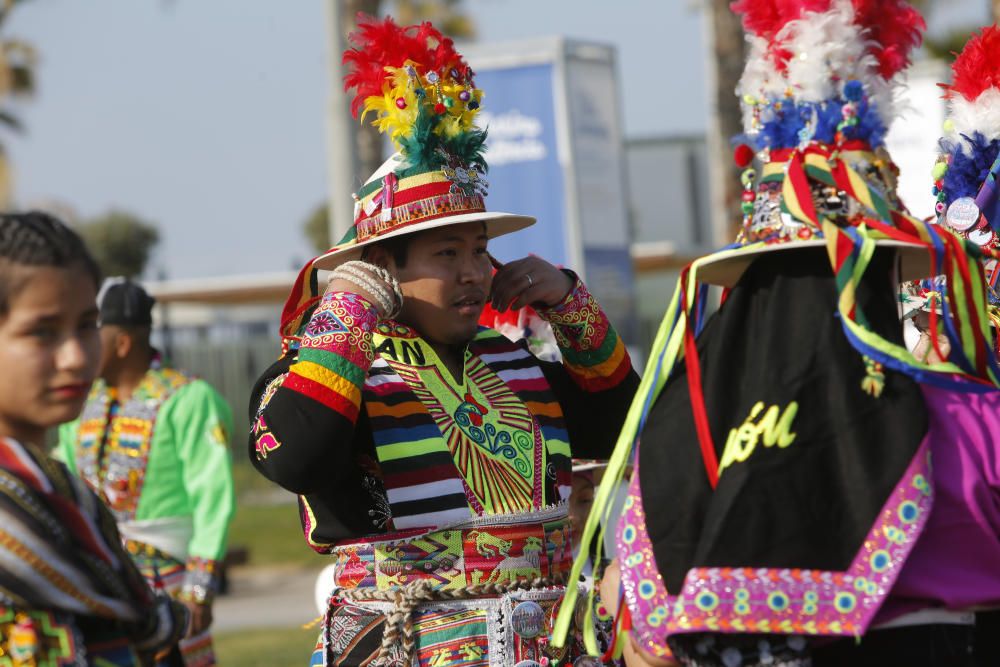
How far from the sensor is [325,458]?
3.58 m

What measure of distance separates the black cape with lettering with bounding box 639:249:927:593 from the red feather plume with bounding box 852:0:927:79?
40 centimetres

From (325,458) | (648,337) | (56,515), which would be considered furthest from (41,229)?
(648,337)

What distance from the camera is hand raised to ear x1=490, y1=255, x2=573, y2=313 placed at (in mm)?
4078

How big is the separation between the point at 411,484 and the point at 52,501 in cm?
133

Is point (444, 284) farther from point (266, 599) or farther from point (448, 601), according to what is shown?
point (266, 599)

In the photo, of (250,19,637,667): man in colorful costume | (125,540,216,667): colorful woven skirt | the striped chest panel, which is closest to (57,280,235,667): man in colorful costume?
(125,540,216,667): colorful woven skirt

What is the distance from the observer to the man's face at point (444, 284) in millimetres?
3959

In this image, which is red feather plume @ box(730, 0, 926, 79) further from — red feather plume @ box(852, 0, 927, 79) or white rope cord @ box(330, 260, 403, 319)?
white rope cord @ box(330, 260, 403, 319)

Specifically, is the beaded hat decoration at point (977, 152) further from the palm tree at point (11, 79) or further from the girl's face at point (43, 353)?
the palm tree at point (11, 79)

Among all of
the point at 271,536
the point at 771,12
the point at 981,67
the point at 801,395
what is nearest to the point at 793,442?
the point at 801,395

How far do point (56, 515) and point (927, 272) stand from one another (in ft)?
5.86

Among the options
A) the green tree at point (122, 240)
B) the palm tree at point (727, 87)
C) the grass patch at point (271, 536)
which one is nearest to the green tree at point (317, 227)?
the green tree at point (122, 240)

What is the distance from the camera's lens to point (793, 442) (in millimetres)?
2734

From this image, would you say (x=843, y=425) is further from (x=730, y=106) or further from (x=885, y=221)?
(x=730, y=106)
